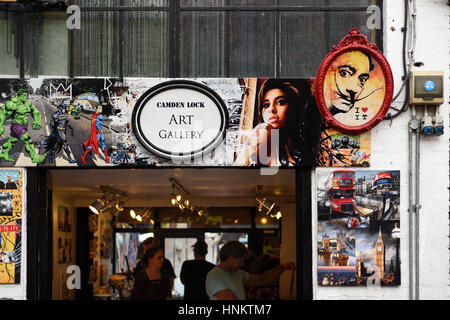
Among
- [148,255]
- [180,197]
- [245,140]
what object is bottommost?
[148,255]

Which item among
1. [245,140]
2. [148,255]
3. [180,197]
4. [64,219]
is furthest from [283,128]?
[64,219]

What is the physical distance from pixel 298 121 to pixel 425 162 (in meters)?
1.66

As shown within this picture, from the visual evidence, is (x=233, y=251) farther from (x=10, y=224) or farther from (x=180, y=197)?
(x=180, y=197)

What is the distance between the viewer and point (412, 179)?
8.70 meters

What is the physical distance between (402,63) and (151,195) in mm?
7475

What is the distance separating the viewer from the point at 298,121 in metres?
8.77

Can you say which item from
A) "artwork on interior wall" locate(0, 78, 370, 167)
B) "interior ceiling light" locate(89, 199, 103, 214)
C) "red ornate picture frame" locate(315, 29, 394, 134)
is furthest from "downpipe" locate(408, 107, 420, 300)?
"interior ceiling light" locate(89, 199, 103, 214)

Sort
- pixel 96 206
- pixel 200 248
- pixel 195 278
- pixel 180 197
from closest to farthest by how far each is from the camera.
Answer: pixel 195 278, pixel 200 248, pixel 96 206, pixel 180 197

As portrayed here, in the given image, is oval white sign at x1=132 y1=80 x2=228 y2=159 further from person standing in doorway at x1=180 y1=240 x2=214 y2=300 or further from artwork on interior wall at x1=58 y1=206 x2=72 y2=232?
artwork on interior wall at x1=58 y1=206 x2=72 y2=232

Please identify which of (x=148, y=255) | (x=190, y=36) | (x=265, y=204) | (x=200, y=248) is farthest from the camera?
(x=265, y=204)

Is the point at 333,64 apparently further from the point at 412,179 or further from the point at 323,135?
the point at 412,179

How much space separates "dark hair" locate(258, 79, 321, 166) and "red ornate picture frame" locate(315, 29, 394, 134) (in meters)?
0.16

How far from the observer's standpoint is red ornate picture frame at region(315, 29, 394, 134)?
8.64m

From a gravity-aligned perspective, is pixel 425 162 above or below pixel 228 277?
above
